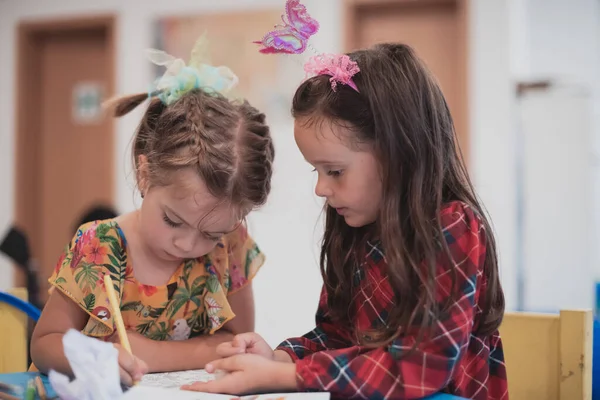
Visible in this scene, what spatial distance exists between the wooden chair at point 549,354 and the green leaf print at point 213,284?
1.62ft

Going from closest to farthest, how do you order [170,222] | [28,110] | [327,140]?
[327,140], [170,222], [28,110]

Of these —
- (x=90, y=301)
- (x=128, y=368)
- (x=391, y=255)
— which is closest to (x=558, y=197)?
(x=391, y=255)

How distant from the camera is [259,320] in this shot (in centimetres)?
292

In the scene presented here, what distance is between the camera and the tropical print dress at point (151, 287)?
1.07m

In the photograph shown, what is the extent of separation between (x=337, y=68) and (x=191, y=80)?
31 cm

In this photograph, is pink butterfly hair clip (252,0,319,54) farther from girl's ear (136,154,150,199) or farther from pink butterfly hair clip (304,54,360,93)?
girl's ear (136,154,150,199)

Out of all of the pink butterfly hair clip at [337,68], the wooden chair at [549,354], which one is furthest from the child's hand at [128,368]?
the wooden chair at [549,354]

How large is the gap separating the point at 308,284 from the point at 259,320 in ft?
1.54

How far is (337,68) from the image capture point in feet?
3.25

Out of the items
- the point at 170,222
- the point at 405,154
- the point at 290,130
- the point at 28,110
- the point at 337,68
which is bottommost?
the point at 170,222

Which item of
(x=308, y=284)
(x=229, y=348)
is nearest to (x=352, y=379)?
(x=229, y=348)

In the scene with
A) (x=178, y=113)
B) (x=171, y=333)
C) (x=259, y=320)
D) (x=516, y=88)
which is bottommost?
(x=259, y=320)

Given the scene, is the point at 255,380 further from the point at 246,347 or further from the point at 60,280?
the point at 60,280

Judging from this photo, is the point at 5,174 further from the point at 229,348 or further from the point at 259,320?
the point at 229,348
